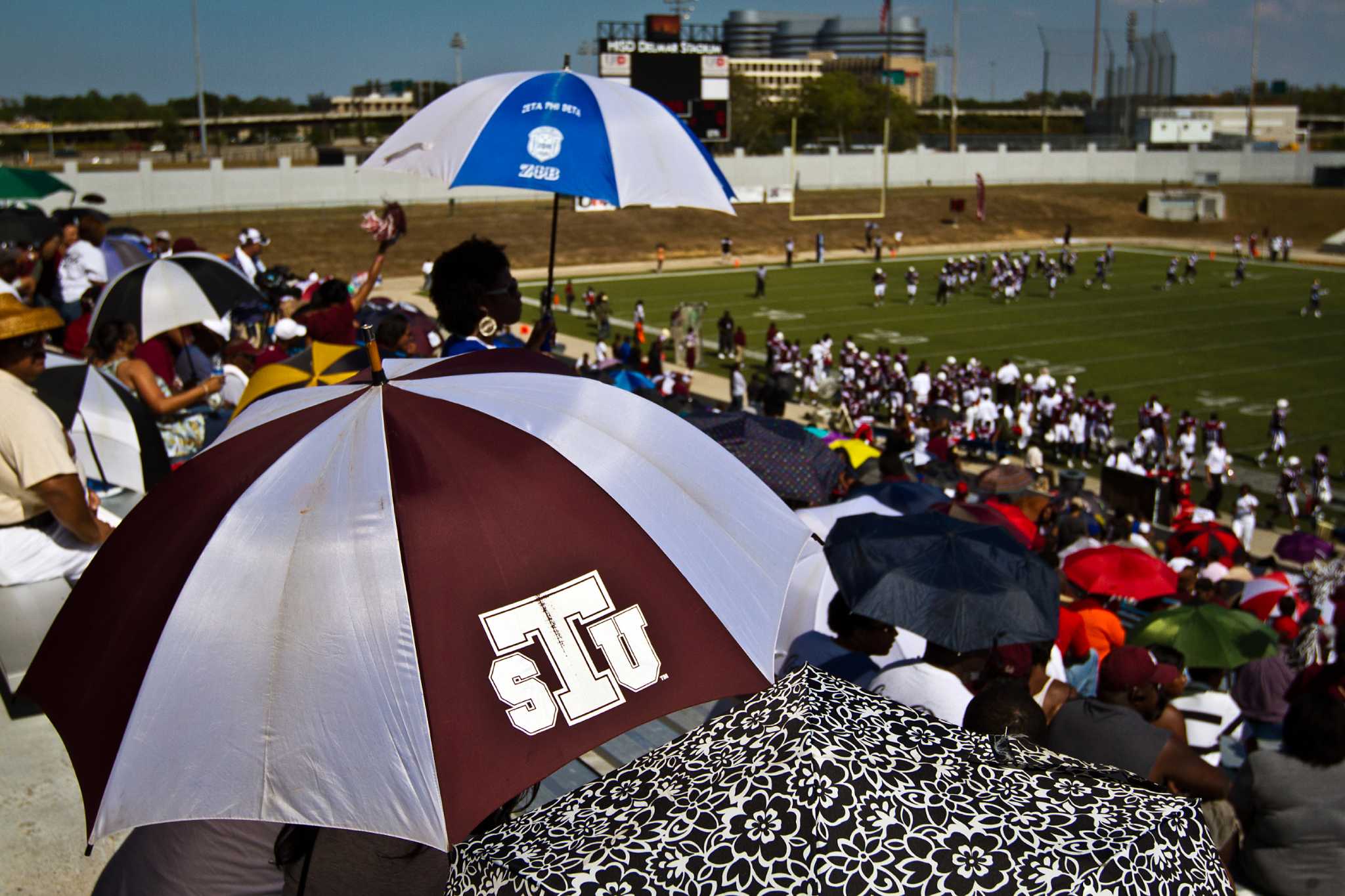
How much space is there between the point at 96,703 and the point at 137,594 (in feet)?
0.67

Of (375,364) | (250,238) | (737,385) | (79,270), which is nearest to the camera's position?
(375,364)

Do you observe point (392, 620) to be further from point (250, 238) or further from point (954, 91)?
point (954, 91)

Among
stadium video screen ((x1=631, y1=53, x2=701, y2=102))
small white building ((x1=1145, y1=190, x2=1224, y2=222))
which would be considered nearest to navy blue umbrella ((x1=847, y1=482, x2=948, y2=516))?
stadium video screen ((x1=631, y1=53, x2=701, y2=102))

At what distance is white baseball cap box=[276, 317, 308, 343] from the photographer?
662 cm

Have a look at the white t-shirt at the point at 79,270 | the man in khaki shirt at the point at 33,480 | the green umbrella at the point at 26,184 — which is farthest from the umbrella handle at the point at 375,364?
the green umbrella at the point at 26,184

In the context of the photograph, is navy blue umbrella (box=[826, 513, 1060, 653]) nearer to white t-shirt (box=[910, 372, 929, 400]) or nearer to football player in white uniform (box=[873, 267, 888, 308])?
white t-shirt (box=[910, 372, 929, 400])

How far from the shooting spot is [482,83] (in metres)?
5.07

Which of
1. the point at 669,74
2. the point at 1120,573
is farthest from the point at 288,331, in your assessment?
the point at 669,74

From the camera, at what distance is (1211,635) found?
22.4 feet

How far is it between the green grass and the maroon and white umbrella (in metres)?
23.5

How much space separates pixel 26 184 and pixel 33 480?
429 inches

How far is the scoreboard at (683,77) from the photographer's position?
5169 cm

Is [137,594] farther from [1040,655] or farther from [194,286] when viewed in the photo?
[194,286]

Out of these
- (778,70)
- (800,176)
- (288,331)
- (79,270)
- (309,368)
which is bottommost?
(288,331)
